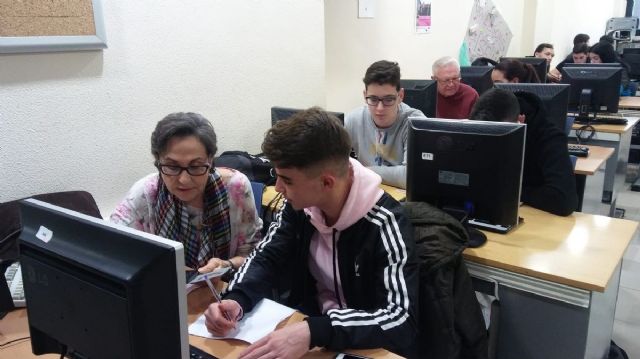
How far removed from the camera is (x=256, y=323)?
1258mm

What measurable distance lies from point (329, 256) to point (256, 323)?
11.1 inches

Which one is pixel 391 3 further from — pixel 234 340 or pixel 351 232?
pixel 234 340

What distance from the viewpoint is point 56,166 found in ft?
6.70

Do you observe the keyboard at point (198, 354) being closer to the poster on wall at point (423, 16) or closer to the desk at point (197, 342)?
the desk at point (197, 342)

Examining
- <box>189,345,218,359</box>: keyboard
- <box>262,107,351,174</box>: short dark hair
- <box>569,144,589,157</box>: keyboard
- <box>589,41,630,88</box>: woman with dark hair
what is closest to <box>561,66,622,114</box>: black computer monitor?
<box>569,144,589,157</box>: keyboard

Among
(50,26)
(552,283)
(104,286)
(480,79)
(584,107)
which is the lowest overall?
(552,283)

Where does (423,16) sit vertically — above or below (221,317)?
above

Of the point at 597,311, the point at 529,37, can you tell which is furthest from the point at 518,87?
the point at 529,37

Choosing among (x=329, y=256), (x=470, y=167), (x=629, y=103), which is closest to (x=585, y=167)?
(x=470, y=167)

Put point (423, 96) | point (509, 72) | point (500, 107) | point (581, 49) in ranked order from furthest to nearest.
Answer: point (581, 49)
point (509, 72)
point (423, 96)
point (500, 107)

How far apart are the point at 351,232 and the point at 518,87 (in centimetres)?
179

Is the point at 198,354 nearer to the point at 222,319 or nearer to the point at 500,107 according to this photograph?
the point at 222,319

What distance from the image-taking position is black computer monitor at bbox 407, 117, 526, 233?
5.35ft

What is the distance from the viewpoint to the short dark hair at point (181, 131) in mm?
1452
